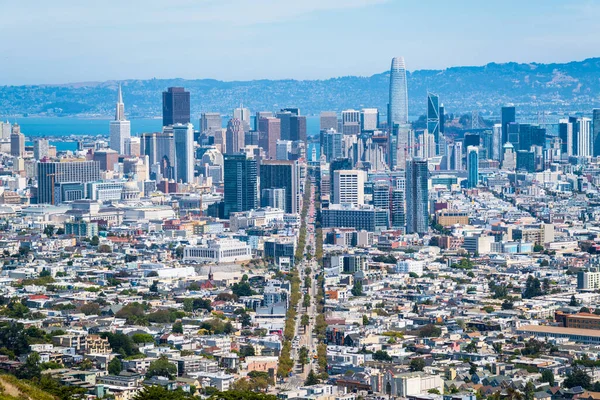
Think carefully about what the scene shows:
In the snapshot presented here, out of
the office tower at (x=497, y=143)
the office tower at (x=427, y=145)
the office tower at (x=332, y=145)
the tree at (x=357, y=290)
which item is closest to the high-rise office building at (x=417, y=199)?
the tree at (x=357, y=290)

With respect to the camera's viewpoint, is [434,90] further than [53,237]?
Yes

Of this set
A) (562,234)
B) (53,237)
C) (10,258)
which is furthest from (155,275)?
(562,234)

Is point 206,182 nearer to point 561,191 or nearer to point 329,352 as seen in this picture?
point 561,191

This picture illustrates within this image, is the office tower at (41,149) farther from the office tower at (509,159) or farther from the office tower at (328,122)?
the office tower at (509,159)

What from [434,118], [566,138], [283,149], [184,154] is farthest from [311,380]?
[434,118]

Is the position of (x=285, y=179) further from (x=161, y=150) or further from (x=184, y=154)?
(x=161, y=150)

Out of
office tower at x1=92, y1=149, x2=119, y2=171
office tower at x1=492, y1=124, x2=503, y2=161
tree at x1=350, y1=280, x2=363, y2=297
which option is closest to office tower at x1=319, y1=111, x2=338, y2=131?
office tower at x1=492, y1=124, x2=503, y2=161

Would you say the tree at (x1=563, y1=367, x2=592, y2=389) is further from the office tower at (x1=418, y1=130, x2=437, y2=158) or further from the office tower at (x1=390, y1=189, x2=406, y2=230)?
the office tower at (x1=418, y1=130, x2=437, y2=158)
